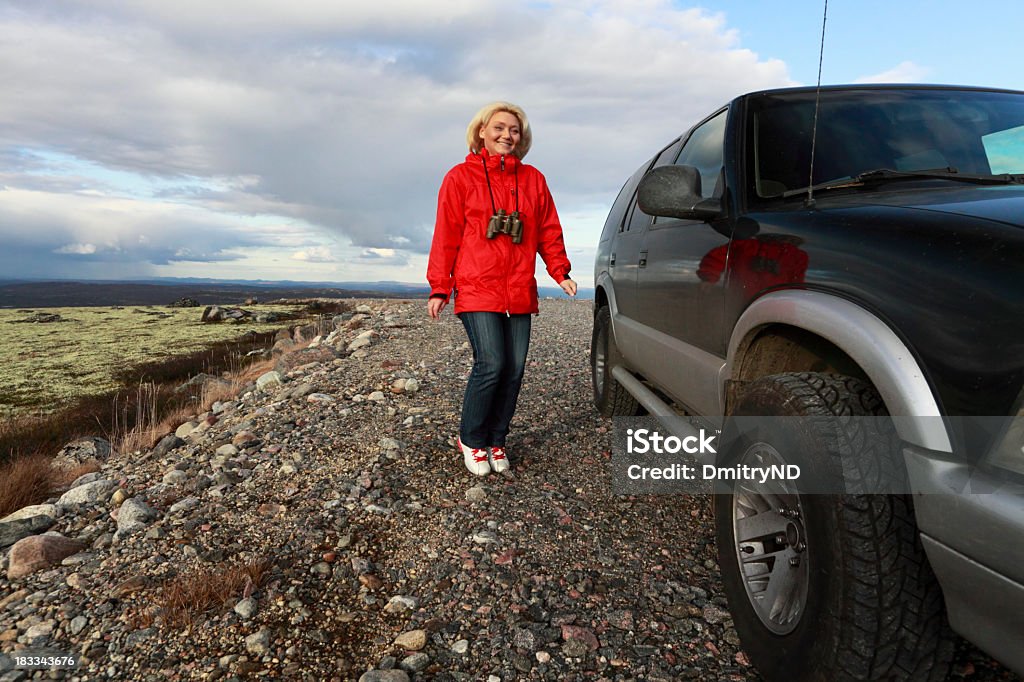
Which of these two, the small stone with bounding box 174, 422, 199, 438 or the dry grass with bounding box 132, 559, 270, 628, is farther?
the small stone with bounding box 174, 422, 199, 438

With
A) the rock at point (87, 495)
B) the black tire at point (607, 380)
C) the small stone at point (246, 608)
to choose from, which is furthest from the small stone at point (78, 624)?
the black tire at point (607, 380)

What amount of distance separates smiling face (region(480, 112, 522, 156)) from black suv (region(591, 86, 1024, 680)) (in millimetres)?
1109

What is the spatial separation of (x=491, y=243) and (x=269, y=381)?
437cm

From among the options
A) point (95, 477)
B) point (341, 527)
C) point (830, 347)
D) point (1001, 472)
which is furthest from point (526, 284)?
point (95, 477)

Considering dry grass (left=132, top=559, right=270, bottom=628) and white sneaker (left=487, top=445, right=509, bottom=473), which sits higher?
white sneaker (left=487, top=445, right=509, bottom=473)

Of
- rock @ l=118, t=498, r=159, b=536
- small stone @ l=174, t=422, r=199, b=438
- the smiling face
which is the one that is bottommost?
small stone @ l=174, t=422, r=199, b=438

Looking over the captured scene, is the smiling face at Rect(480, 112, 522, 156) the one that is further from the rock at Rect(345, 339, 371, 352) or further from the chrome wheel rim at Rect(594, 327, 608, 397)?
the rock at Rect(345, 339, 371, 352)

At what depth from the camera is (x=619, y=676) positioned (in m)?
2.05

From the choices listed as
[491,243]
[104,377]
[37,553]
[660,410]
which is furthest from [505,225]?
[104,377]

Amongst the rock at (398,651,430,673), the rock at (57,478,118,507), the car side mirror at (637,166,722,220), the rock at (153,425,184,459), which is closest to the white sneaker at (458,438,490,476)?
the rock at (398,651,430,673)

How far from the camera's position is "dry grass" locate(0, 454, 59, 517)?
13.0ft

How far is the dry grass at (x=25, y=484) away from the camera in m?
3.95

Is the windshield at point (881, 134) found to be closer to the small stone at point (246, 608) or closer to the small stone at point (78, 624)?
the small stone at point (246, 608)

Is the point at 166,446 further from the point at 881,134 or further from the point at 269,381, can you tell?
the point at 881,134
